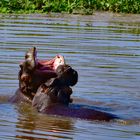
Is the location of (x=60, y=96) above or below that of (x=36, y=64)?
below

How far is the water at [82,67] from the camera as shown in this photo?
8.01m

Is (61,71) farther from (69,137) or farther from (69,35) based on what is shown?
(69,35)

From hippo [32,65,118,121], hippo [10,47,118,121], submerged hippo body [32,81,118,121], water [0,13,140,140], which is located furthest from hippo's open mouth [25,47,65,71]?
water [0,13,140,140]

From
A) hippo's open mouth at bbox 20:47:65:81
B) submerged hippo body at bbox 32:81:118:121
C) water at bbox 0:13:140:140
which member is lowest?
water at bbox 0:13:140:140

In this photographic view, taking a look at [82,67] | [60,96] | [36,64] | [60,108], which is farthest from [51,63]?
[82,67]

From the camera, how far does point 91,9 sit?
25125mm

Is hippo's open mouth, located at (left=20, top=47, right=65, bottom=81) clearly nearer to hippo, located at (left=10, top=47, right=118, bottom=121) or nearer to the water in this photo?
hippo, located at (left=10, top=47, right=118, bottom=121)

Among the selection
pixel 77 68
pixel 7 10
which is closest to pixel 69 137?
pixel 77 68

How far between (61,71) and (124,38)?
792 cm

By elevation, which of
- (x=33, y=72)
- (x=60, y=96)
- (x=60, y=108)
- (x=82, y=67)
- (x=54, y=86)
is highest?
(x=33, y=72)

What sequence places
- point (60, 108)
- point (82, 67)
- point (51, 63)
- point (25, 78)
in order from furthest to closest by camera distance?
point (82, 67) < point (25, 78) < point (51, 63) < point (60, 108)

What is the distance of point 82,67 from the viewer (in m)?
12.3

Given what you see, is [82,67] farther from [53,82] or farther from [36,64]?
[53,82]

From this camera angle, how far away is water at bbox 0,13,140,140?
8.01 metres
